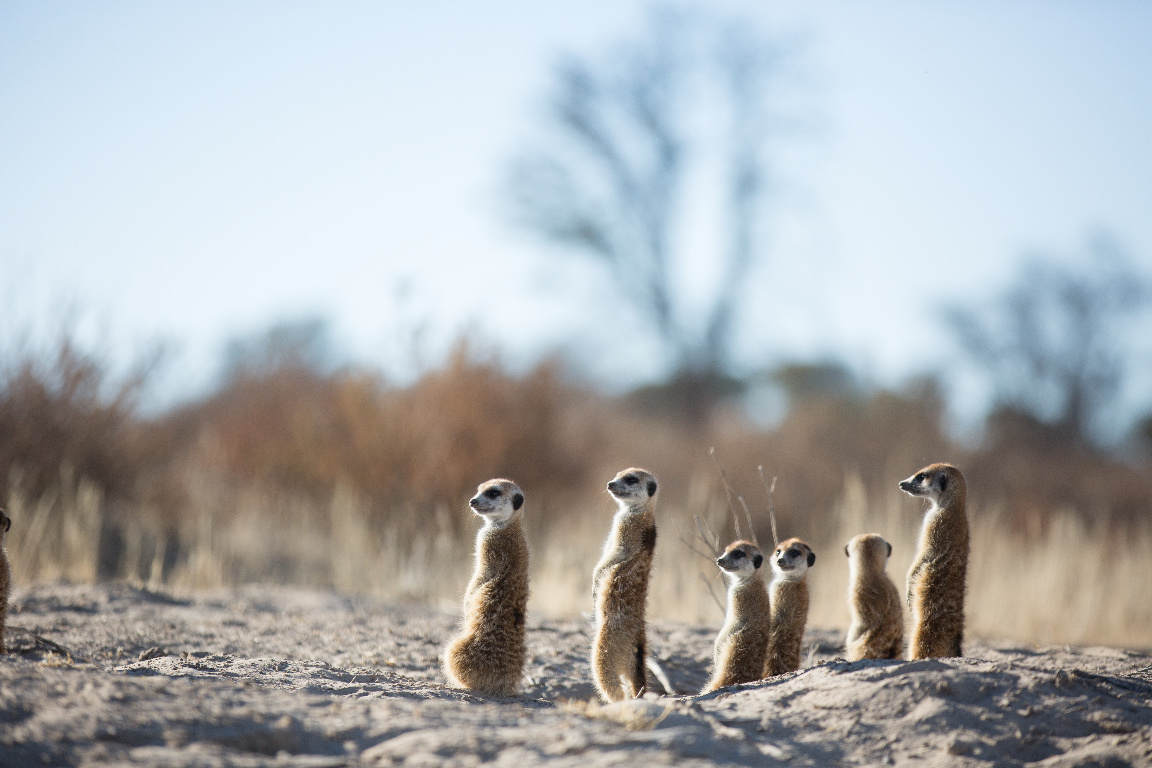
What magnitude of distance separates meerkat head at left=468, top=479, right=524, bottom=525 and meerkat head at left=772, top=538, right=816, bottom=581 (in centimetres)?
103

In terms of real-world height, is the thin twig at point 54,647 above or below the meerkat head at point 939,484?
below

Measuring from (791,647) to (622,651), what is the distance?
72cm

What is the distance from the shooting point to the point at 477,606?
11.2ft

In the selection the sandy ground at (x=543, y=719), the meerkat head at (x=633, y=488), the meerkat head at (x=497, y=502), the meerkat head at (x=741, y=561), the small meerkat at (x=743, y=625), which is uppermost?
the meerkat head at (x=633, y=488)

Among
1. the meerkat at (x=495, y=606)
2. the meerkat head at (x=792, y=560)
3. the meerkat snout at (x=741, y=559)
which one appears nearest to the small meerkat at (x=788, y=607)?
the meerkat head at (x=792, y=560)

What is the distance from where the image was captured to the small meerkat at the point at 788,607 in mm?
3732

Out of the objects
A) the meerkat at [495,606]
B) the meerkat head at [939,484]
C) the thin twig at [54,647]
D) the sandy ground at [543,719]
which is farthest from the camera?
the thin twig at [54,647]

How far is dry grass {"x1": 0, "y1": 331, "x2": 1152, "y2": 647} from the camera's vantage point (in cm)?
652

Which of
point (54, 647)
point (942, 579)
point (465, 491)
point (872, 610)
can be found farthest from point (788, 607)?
point (465, 491)

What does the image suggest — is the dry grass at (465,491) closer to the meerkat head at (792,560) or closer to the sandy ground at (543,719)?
the meerkat head at (792,560)

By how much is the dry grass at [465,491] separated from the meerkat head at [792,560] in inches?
40.6

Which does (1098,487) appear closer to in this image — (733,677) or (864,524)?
(864,524)

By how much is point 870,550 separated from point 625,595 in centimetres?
102

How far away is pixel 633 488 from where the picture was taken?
3.62 meters
